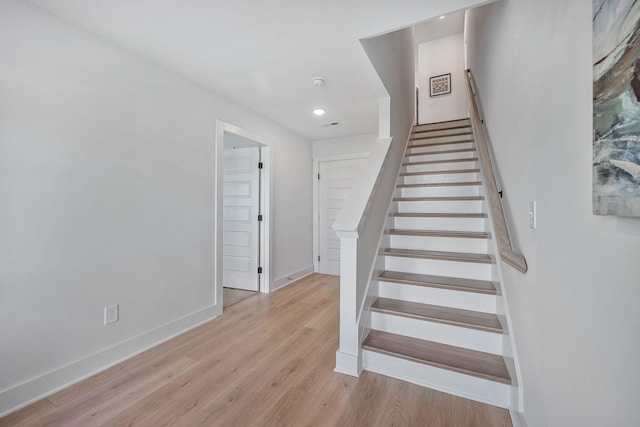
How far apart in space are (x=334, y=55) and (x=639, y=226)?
2052mm

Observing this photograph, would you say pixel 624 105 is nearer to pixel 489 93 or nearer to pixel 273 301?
pixel 489 93

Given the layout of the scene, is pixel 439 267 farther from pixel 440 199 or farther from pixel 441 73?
pixel 441 73

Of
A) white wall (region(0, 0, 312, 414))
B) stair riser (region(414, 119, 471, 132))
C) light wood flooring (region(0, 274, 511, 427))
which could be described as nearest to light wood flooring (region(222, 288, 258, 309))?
white wall (region(0, 0, 312, 414))

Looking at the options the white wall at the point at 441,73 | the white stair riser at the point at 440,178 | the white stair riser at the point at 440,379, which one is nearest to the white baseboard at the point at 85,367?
the white stair riser at the point at 440,379

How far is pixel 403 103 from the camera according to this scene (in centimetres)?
366

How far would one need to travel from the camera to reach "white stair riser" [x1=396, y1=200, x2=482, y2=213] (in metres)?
2.67

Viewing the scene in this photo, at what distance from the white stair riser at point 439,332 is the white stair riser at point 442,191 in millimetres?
1545

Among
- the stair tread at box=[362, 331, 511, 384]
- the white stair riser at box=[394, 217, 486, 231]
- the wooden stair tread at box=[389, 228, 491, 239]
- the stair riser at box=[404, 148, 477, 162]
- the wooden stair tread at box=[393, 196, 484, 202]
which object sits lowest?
the stair tread at box=[362, 331, 511, 384]

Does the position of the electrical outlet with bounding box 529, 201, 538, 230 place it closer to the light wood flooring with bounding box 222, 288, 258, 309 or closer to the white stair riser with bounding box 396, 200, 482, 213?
the white stair riser with bounding box 396, 200, 482, 213

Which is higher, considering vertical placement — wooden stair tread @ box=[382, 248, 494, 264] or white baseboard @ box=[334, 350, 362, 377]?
wooden stair tread @ box=[382, 248, 494, 264]

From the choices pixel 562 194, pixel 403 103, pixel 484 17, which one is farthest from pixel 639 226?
pixel 403 103

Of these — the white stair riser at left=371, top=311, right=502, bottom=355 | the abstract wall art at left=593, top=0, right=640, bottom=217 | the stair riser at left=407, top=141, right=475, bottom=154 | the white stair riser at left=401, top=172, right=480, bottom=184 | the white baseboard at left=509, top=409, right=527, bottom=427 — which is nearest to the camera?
the abstract wall art at left=593, top=0, right=640, bottom=217

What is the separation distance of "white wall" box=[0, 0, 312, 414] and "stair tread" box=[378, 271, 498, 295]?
1.78m

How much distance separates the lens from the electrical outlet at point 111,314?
6.23ft
